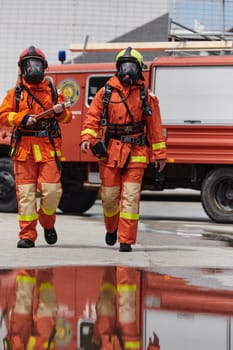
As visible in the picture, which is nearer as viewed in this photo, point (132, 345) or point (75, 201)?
point (132, 345)

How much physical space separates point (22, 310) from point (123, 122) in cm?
384

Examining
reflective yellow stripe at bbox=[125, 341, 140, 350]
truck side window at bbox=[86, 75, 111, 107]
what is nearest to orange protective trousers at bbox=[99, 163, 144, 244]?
reflective yellow stripe at bbox=[125, 341, 140, 350]

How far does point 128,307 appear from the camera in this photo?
21.1 feet

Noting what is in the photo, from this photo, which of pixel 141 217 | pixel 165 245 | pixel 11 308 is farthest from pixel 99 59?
pixel 11 308

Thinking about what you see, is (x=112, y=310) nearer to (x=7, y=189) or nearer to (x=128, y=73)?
(x=128, y=73)

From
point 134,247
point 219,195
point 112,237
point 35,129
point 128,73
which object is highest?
point 128,73

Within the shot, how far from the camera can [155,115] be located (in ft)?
32.5

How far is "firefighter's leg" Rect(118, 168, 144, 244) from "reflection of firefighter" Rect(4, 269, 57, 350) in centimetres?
174

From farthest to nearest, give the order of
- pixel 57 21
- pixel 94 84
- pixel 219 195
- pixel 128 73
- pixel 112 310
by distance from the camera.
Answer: pixel 57 21 → pixel 94 84 → pixel 219 195 → pixel 128 73 → pixel 112 310

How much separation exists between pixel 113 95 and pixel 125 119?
250 millimetres

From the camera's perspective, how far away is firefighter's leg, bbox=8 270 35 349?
5.41m

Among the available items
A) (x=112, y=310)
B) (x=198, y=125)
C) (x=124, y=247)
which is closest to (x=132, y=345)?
(x=112, y=310)

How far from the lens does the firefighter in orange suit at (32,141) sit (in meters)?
9.79

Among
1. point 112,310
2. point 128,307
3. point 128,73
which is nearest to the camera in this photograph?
point 112,310
